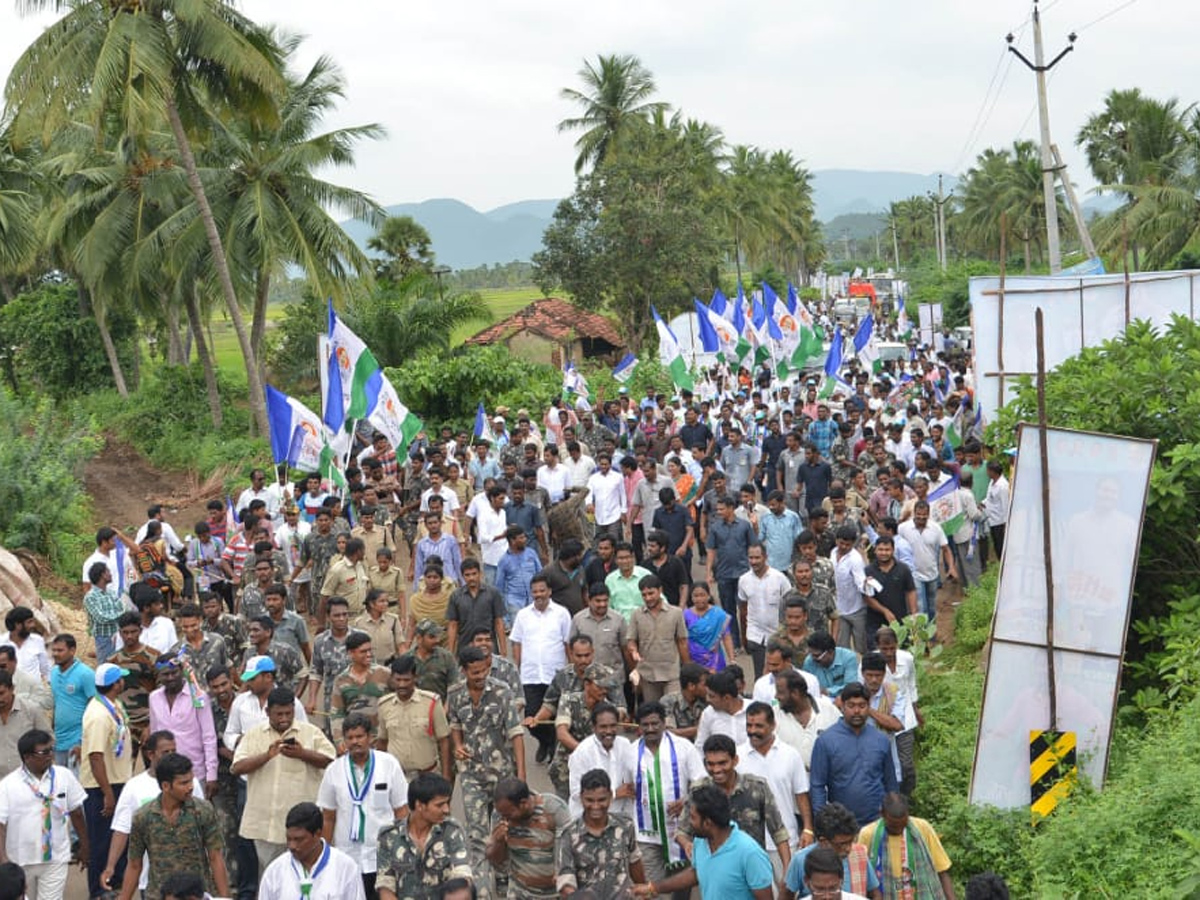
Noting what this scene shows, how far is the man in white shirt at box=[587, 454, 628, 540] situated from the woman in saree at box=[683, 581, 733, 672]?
447 centimetres

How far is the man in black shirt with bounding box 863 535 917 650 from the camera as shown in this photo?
31.8 ft

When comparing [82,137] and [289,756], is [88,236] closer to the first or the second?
[82,137]

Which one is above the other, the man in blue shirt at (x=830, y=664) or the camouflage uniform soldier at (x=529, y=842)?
the man in blue shirt at (x=830, y=664)

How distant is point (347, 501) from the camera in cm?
1409

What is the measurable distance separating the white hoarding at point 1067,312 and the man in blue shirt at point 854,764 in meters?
9.00

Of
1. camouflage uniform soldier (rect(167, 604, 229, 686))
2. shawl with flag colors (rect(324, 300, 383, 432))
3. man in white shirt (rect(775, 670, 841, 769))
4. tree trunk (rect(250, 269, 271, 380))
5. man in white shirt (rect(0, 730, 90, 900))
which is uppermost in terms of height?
tree trunk (rect(250, 269, 271, 380))

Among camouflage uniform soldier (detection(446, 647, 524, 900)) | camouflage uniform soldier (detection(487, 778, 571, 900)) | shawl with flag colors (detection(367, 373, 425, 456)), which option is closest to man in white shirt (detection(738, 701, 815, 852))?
camouflage uniform soldier (detection(487, 778, 571, 900))

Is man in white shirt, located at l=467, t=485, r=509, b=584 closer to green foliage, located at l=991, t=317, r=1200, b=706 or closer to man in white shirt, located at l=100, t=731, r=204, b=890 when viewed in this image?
green foliage, located at l=991, t=317, r=1200, b=706

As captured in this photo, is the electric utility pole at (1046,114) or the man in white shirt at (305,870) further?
the electric utility pole at (1046,114)

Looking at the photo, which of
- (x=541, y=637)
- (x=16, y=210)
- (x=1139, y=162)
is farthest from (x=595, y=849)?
(x=1139, y=162)

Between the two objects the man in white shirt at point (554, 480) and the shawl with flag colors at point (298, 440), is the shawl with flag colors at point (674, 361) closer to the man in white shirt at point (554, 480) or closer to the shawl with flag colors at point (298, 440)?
the man in white shirt at point (554, 480)

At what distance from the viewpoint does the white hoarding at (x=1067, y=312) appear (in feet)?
48.8

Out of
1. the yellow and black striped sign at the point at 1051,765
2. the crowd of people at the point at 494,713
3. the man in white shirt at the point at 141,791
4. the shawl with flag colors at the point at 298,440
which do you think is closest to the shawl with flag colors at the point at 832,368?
the crowd of people at the point at 494,713

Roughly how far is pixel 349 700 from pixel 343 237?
66.1 feet
